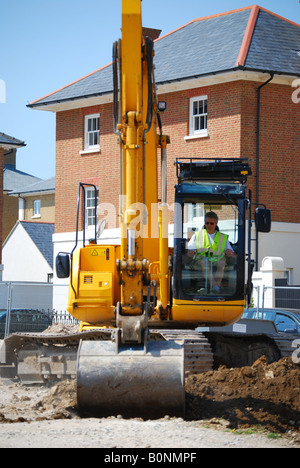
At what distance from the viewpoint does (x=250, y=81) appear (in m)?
31.5

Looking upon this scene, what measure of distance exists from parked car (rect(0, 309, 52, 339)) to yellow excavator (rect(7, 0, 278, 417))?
7.24 meters

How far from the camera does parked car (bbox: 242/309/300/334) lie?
20812mm

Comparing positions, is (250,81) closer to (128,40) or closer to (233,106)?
(233,106)

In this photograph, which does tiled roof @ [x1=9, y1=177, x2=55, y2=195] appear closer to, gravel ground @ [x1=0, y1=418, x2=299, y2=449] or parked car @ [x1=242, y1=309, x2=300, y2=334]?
parked car @ [x1=242, y1=309, x2=300, y2=334]

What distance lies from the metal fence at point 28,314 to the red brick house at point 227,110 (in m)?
8.47

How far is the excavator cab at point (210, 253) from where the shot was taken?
40.0 feet

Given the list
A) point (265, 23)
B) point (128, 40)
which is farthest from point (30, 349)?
point (265, 23)

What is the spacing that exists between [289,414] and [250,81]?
21.9 meters

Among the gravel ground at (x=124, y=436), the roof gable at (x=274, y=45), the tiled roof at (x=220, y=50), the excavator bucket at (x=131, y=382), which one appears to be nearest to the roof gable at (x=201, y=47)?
the tiled roof at (x=220, y=50)

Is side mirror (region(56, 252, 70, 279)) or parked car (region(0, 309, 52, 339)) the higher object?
side mirror (region(56, 252, 70, 279))

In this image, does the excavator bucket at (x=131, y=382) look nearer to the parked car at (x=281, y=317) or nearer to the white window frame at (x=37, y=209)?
the parked car at (x=281, y=317)

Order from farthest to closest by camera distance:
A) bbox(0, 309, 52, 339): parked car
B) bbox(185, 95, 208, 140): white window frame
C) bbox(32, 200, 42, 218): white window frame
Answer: bbox(32, 200, 42, 218): white window frame → bbox(185, 95, 208, 140): white window frame → bbox(0, 309, 52, 339): parked car

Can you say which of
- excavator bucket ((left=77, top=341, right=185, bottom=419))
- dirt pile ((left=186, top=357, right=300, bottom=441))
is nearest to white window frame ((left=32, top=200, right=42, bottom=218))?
dirt pile ((left=186, top=357, right=300, bottom=441))
